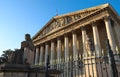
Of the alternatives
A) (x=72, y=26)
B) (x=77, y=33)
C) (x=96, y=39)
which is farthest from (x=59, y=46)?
(x=96, y=39)

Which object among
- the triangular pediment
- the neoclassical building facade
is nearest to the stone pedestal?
the neoclassical building facade

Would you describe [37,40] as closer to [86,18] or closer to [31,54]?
[86,18]

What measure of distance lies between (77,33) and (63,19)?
414 centimetres

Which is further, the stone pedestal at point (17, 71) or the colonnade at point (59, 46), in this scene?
the colonnade at point (59, 46)

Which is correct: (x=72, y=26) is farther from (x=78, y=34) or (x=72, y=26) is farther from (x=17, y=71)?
(x=17, y=71)

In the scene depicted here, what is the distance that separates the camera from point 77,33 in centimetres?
2481

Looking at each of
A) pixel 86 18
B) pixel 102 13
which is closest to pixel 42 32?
pixel 86 18

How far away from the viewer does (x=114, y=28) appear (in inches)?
836

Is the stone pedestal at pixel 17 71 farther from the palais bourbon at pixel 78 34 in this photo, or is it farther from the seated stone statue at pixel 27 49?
the palais bourbon at pixel 78 34

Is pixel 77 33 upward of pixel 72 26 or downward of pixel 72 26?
downward

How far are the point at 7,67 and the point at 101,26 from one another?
19.5 meters

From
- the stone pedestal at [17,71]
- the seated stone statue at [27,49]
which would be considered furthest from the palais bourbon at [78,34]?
the stone pedestal at [17,71]

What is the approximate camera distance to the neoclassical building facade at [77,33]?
779 inches

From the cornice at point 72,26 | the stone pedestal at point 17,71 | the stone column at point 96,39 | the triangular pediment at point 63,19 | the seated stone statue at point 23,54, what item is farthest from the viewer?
the triangular pediment at point 63,19
